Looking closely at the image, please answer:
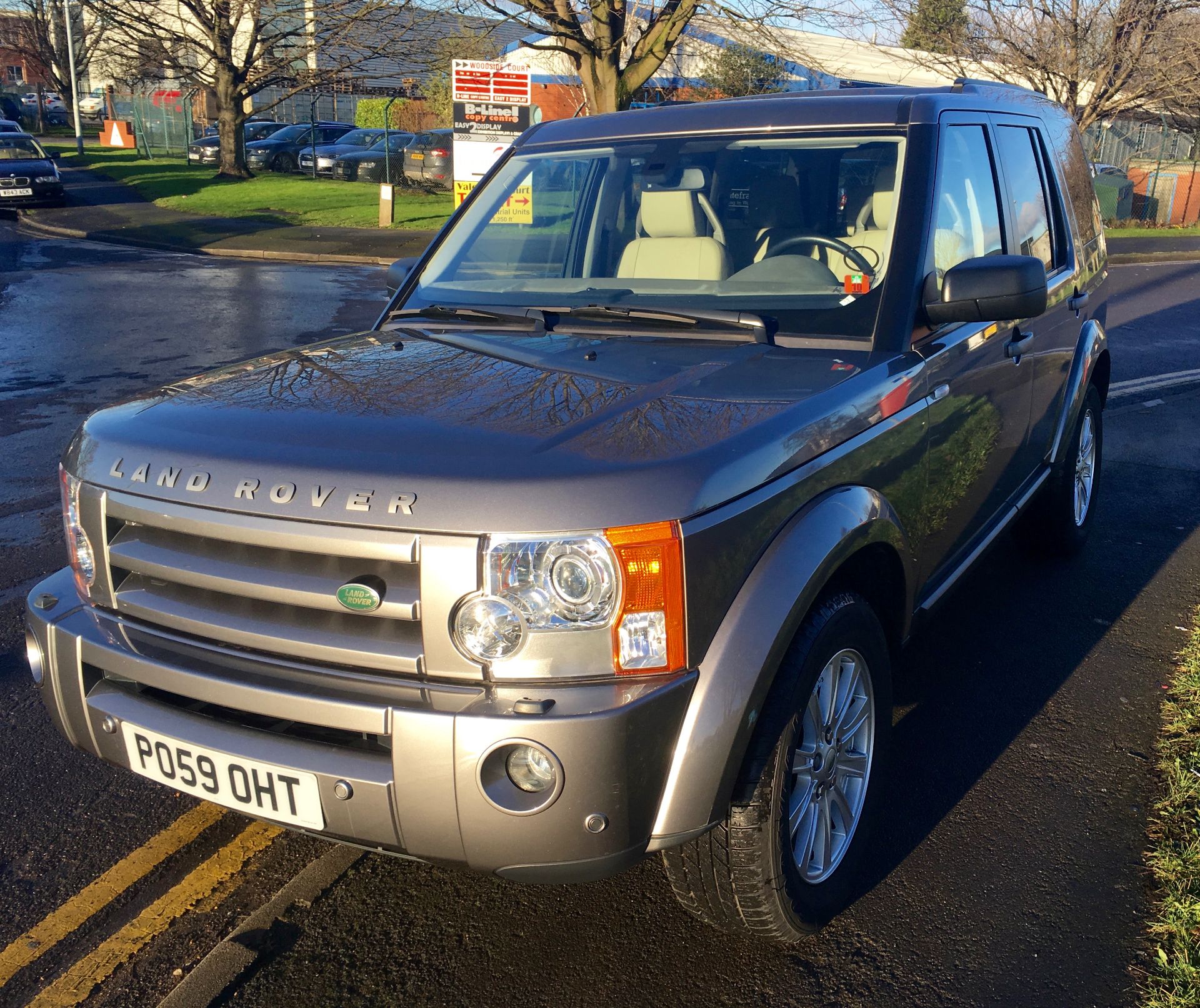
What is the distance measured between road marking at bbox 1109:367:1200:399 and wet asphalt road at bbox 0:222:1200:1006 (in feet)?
14.3

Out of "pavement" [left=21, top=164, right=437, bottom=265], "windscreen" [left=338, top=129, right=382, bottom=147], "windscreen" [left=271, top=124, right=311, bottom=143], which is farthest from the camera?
"windscreen" [left=271, top=124, right=311, bottom=143]

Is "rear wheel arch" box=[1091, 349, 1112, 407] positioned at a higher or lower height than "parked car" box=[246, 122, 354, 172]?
lower

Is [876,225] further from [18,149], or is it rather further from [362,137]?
[362,137]

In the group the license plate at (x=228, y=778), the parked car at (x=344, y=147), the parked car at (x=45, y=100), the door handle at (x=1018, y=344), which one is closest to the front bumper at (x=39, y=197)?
the parked car at (x=344, y=147)

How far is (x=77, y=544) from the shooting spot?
9.18ft

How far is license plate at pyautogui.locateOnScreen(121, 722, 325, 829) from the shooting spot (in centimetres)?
235

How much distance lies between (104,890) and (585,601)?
1751 millimetres

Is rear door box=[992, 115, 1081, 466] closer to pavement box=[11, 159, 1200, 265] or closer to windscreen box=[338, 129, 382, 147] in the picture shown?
pavement box=[11, 159, 1200, 265]

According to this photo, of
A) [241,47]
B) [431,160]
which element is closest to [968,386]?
[431,160]

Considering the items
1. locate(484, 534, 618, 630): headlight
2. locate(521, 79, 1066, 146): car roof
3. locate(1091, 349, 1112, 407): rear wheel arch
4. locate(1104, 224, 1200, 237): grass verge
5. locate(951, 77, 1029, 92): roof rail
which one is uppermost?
locate(951, 77, 1029, 92): roof rail

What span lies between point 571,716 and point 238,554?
862 millimetres

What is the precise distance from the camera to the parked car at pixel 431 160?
28.2m

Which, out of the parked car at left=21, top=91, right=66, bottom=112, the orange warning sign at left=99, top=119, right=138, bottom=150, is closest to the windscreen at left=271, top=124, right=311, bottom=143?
the orange warning sign at left=99, top=119, right=138, bottom=150

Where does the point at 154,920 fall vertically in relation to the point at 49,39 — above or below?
below
